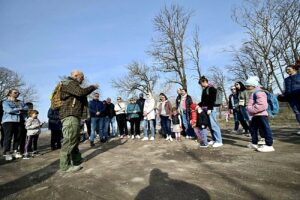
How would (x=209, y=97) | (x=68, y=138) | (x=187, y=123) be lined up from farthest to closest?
(x=187, y=123) < (x=209, y=97) < (x=68, y=138)

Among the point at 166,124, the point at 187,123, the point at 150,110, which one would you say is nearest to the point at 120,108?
the point at 150,110

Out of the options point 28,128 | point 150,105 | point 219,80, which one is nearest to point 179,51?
point 150,105

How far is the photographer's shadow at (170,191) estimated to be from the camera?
118 inches

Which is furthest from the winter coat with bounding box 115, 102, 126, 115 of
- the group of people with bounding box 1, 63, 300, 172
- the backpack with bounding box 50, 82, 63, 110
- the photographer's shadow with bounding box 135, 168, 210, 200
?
the photographer's shadow with bounding box 135, 168, 210, 200

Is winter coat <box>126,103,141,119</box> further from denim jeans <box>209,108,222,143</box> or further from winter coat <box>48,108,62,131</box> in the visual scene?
denim jeans <box>209,108,222,143</box>

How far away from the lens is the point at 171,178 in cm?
377

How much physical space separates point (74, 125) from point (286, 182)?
13.2 feet

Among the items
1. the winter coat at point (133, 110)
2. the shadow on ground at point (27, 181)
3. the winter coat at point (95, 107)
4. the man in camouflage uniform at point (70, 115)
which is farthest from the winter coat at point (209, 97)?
the winter coat at point (95, 107)

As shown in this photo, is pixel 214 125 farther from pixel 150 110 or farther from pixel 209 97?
pixel 150 110

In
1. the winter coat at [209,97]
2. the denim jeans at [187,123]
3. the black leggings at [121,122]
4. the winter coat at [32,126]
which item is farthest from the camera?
the black leggings at [121,122]

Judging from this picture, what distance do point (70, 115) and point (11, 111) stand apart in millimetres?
2918

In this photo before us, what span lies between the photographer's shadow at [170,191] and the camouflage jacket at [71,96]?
91.2 inches

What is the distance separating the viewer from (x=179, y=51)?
2639 cm

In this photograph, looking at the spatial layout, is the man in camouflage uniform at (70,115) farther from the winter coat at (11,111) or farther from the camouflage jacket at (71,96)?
the winter coat at (11,111)
